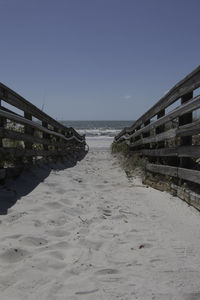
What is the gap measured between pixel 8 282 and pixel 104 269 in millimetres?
717

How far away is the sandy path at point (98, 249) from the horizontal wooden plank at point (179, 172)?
39 cm

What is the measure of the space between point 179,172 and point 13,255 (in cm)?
276

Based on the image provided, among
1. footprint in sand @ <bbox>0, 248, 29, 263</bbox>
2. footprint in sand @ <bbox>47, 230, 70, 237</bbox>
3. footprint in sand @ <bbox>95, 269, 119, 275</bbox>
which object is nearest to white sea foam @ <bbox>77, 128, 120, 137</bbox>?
footprint in sand @ <bbox>47, 230, 70, 237</bbox>

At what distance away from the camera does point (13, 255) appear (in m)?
2.41

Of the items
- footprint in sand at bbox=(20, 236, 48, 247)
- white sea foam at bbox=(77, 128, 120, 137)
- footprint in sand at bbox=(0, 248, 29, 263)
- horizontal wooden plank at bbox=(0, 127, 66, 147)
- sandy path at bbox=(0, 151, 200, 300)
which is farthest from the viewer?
white sea foam at bbox=(77, 128, 120, 137)

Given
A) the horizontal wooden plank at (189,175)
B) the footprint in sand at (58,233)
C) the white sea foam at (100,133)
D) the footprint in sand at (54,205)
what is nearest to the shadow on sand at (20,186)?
the footprint in sand at (54,205)

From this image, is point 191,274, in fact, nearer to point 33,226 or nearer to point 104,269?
point 104,269

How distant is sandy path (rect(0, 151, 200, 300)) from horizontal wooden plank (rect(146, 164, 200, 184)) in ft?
1.26

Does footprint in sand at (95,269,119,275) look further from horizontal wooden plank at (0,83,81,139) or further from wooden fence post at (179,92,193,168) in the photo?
horizontal wooden plank at (0,83,81,139)

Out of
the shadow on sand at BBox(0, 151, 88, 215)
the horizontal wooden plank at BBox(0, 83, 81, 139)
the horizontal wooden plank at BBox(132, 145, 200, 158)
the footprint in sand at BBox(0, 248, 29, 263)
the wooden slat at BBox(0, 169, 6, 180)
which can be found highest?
the horizontal wooden plank at BBox(0, 83, 81, 139)

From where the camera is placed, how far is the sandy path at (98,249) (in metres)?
1.97

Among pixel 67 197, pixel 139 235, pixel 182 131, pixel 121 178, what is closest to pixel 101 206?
pixel 67 197

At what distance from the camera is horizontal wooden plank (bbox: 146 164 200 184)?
3687mm

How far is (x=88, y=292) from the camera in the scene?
1.93 meters
